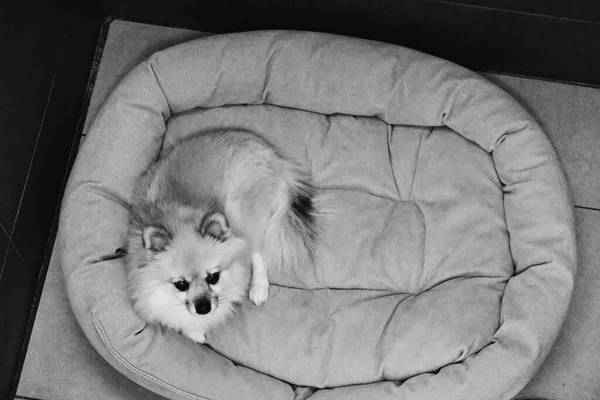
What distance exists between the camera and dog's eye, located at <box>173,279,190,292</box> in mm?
2424

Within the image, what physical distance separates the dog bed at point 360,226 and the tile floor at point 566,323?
0.25 meters

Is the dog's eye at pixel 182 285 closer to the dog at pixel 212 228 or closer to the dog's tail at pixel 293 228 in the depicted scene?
the dog at pixel 212 228

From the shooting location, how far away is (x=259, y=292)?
9.01 ft

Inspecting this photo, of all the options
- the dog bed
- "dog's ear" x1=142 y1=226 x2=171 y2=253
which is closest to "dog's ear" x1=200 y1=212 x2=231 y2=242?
"dog's ear" x1=142 y1=226 x2=171 y2=253

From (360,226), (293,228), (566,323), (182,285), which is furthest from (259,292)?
(566,323)

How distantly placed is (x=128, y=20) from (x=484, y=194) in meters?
1.97

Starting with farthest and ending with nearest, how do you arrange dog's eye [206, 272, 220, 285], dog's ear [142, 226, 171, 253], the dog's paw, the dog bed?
the dog's paw < the dog bed < dog's eye [206, 272, 220, 285] < dog's ear [142, 226, 171, 253]

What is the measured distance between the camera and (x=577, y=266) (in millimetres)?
2965

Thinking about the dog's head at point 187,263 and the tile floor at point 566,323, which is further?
the tile floor at point 566,323

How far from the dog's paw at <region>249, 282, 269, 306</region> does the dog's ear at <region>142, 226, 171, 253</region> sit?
496 mm

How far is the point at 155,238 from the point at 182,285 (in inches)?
8.1

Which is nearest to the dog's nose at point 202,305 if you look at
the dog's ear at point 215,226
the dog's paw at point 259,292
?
the dog's ear at point 215,226

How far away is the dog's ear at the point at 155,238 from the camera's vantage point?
→ 7.71 feet

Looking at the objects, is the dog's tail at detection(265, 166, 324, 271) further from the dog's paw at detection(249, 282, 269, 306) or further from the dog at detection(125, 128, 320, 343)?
the dog's paw at detection(249, 282, 269, 306)
